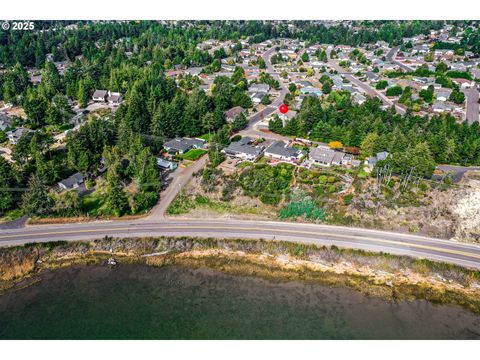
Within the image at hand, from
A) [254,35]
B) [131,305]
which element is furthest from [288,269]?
[254,35]

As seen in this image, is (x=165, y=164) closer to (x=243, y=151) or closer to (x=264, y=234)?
(x=243, y=151)


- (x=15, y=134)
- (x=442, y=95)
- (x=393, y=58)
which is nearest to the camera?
(x=15, y=134)

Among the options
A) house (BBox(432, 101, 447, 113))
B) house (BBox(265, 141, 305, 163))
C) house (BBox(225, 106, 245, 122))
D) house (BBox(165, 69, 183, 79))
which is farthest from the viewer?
house (BBox(165, 69, 183, 79))

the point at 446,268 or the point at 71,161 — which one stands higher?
the point at 71,161

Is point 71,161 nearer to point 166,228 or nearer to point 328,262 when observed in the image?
point 166,228

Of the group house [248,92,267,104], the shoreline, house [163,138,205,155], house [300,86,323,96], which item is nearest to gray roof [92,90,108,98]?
house [163,138,205,155]

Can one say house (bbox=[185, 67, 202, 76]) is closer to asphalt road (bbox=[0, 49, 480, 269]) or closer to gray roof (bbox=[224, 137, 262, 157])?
gray roof (bbox=[224, 137, 262, 157])

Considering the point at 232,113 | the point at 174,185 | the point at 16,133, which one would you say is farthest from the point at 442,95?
the point at 16,133
